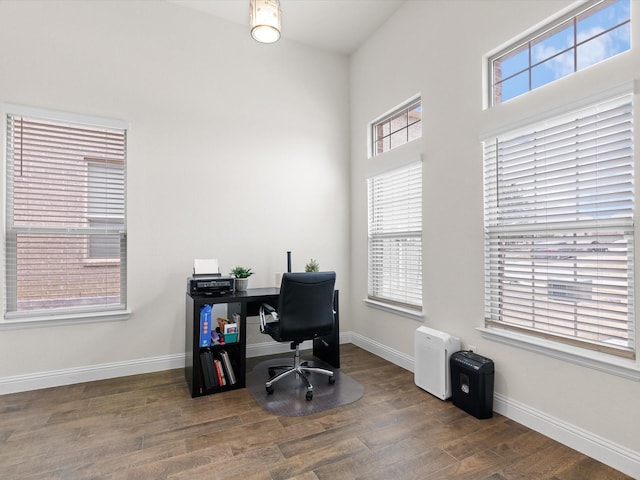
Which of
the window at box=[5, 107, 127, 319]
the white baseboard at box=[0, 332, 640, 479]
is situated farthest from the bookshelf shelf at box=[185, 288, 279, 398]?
the window at box=[5, 107, 127, 319]

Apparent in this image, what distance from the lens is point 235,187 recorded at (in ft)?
12.2

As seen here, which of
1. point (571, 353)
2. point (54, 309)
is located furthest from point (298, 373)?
point (54, 309)

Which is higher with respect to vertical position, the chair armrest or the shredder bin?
the chair armrest

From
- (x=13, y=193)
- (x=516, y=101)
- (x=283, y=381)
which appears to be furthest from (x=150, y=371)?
(x=516, y=101)

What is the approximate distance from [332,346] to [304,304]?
863 millimetres

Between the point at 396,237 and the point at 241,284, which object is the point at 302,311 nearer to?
the point at 241,284

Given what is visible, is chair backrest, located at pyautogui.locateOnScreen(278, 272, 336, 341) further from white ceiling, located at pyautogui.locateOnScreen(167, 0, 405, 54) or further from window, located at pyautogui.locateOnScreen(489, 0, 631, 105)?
white ceiling, located at pyautogui.locateOnScreen(167, 0, 405, 54)

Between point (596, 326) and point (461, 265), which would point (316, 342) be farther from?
point (596, 326)

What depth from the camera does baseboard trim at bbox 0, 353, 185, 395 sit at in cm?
286

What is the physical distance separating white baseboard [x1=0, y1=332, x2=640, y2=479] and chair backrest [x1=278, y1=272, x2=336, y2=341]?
107cm

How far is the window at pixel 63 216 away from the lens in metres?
2.94

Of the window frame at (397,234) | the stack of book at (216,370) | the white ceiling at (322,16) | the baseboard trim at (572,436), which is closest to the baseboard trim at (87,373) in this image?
the stack of book at (216,370)

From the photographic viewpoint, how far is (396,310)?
3504 millimetres

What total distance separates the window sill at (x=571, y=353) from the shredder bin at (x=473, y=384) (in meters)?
0.21
